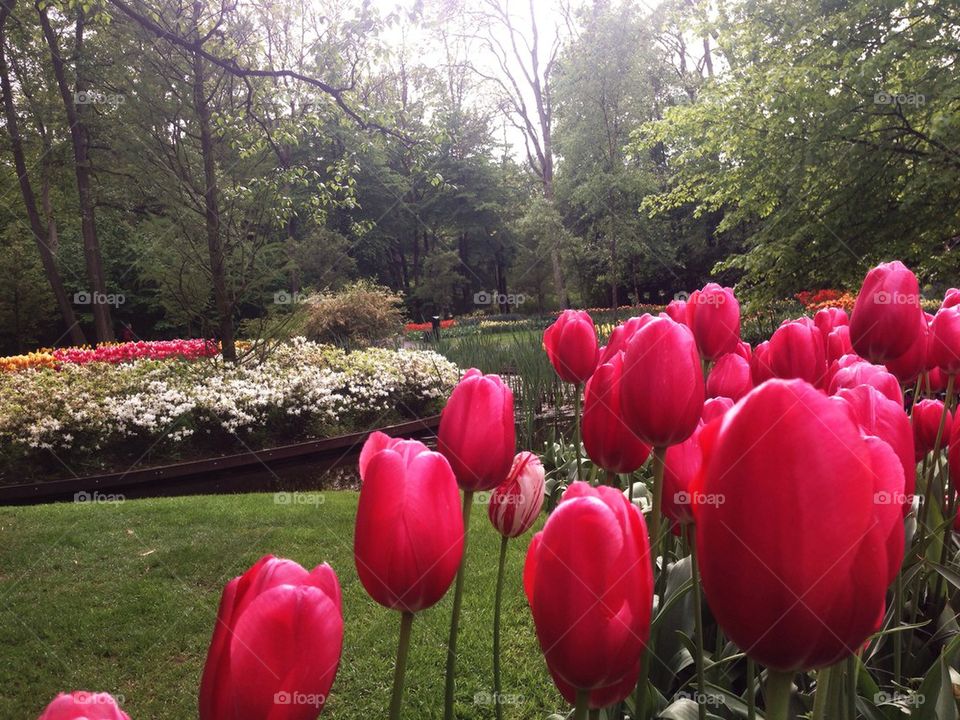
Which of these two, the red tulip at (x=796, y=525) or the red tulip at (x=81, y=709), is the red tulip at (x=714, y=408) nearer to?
the red tulip at (x=796, y=525)

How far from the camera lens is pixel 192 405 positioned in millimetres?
6973

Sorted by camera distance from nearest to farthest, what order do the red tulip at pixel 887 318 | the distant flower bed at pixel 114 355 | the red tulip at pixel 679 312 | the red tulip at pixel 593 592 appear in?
the red tulip at pixel 593 592 → the red tulip at pixel 887 318 → the red tulip at pixel 679 312 → the distant flower bed at pixel 114 355

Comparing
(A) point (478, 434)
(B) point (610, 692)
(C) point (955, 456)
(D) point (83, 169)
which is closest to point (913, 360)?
(C) point (955, 456)

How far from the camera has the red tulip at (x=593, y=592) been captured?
0.57 metres

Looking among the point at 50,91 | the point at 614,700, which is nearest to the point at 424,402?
the point at 614,700

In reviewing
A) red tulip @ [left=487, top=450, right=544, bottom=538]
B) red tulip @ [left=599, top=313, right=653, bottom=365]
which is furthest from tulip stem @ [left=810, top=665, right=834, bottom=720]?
red tulip @ [left=599, top=313, right=653, bottom=365]

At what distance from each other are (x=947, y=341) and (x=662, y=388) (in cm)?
109

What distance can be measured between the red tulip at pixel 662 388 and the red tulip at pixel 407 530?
1.07 feet

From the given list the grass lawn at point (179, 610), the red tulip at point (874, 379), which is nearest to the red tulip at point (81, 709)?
the red tulip at point (874, 379)

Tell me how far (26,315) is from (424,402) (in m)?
14.7

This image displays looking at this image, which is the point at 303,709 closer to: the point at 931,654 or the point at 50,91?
the point at 931,654

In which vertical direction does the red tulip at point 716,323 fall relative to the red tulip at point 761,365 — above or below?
above

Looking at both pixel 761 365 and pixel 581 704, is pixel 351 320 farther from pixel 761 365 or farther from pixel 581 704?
pixel 581 704

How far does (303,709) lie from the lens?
0.53 m
